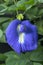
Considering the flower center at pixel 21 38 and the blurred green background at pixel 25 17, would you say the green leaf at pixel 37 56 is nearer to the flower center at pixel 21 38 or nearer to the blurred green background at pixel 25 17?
the blurred green background at pixel 25 17

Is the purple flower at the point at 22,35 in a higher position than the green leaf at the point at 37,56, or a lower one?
higher

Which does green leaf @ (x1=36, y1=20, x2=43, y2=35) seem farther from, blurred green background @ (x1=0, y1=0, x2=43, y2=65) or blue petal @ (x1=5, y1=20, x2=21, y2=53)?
blue petal @ (x1=5, y1=20, x2=21, y2=53)

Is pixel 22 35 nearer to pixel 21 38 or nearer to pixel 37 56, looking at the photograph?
pixel 21 38

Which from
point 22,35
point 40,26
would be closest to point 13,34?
point 22,35

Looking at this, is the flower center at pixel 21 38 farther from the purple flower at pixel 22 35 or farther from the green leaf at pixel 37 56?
the green leaf at pixel 37 56

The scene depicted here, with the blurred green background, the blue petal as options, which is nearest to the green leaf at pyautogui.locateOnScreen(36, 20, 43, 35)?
the blurred green background

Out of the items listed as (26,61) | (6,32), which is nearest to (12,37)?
(6,32)

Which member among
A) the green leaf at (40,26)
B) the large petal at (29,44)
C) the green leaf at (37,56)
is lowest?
the green leaf at (37,56)

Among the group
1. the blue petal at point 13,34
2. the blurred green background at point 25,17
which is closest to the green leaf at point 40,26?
the blurred green background at point 25,17
